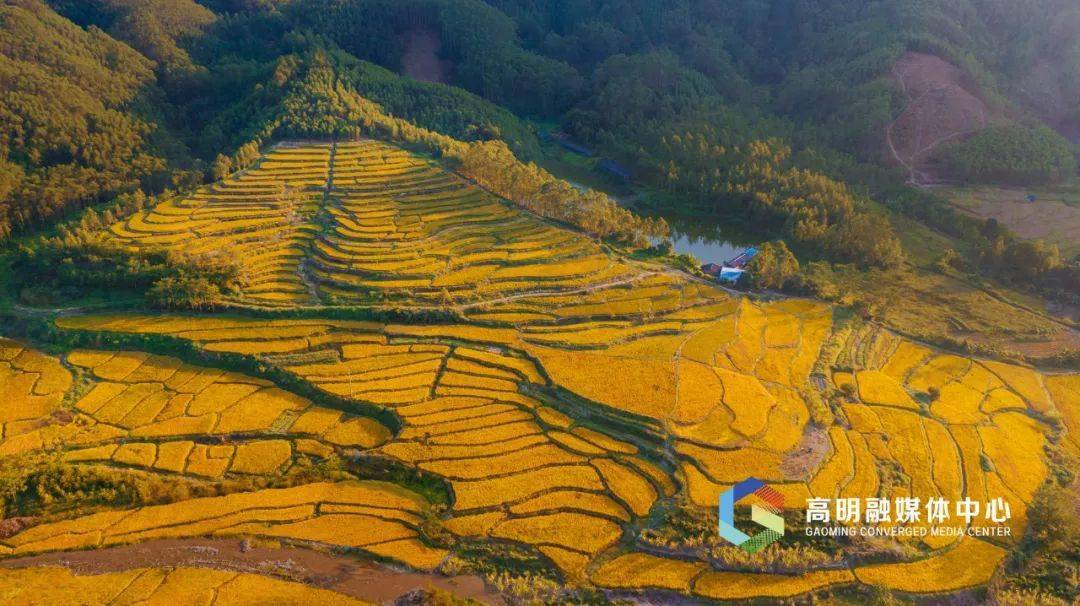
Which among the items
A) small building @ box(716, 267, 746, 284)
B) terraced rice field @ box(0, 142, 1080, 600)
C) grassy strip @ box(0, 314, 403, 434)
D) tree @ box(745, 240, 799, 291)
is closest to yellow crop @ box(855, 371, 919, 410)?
terraced rice field @ box(0, 142, 1080, 600)

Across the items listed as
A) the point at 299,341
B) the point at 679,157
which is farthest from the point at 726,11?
the point at 299,341

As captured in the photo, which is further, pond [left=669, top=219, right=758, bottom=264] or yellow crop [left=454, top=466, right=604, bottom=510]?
pond [left=669, top=219, right=758, bottom=264]

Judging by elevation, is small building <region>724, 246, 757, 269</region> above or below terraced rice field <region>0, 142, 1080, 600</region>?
above

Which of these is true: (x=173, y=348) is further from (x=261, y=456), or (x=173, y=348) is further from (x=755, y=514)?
(x=755, y=514)

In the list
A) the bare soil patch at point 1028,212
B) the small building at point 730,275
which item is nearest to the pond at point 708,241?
the small building at point 730,275

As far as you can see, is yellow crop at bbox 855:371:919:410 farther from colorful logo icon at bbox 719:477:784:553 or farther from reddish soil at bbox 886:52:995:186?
reddish soil at bbox 886:52:995:186

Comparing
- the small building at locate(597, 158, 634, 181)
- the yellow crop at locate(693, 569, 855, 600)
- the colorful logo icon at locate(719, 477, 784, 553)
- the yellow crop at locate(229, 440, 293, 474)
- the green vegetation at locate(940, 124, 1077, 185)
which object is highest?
the green vegetation at locate(940, 124, 1077, 185)

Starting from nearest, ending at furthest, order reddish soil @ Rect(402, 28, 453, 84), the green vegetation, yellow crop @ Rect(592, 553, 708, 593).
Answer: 1. yellow crop @ Rect(592, 553, 708, 593)
2. the green vegetation
3. reddish soil @ Rect(402, 28, 453, 84)

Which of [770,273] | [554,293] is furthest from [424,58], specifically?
[770,273]
